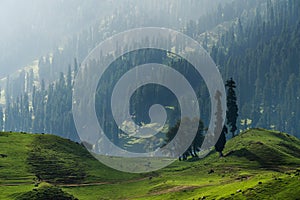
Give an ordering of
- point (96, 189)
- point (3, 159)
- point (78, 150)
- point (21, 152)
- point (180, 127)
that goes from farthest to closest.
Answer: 1. point (180, 127)
2. point (78, 150)
3. point (21, 152)
4. point (3, 159)
5. point (96, 189)

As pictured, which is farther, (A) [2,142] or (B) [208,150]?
(B) [208,150]

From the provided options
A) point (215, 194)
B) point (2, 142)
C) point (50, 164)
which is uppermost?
point (2, 142)

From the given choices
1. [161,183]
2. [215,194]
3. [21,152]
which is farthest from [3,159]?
[215,194]

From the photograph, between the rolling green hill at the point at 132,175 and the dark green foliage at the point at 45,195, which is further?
the rolling green hill at the point at 132,175

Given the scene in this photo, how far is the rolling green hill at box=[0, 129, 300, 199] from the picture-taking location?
67.9 meters

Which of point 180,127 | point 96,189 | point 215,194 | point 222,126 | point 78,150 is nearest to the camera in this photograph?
point 215,194

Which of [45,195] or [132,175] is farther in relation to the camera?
[132,175]

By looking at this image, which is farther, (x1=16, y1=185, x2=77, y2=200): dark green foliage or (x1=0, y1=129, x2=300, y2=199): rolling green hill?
(x1=0, y1=129, x2=300, y2=199): rolling green hill

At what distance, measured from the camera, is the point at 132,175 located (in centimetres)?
10031

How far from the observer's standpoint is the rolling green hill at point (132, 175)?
67.9 meters

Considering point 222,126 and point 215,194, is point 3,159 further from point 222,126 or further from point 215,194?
point 222,126

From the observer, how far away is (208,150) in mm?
134375

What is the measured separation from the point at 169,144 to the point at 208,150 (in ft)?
42.0

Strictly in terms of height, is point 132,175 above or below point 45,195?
below
